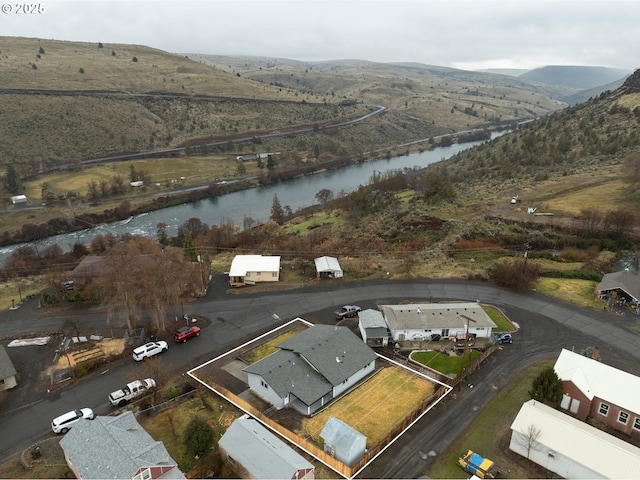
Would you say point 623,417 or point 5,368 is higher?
point 623,417

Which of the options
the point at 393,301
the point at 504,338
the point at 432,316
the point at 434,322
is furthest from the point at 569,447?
the point at 393,301

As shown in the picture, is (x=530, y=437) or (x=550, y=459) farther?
(x=530, y=437)

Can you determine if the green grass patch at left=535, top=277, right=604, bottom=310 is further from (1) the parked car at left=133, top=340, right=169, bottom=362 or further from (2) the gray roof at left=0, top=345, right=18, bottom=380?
(2) the gray roof at left=0, top=345, right=18, bottom=380

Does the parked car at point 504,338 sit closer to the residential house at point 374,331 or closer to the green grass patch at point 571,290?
the residential house at point 374,331

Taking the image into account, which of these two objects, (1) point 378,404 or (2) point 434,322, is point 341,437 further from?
(2) point 434,322

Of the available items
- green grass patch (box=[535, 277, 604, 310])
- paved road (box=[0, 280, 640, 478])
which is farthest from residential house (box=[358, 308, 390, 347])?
green grass patch (box=[535, 277, 604, 310])

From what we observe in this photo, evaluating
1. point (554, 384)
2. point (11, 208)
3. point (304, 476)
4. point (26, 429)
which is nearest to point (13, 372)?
point (26, 429)

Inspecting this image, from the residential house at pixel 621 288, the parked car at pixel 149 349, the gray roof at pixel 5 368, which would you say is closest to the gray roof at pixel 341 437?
the parked car at pixel 149 349

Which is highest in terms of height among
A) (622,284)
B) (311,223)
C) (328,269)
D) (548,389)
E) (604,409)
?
(622,284)
